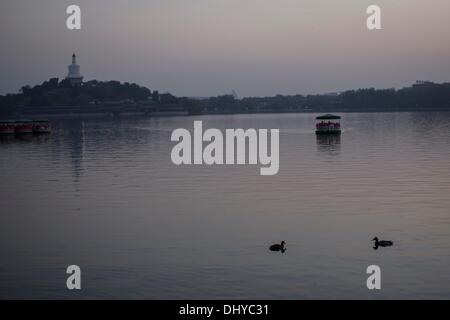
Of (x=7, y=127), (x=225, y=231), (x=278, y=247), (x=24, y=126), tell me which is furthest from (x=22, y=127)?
(x=278, y=247)

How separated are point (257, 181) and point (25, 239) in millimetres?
15346

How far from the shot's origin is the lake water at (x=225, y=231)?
1714cm

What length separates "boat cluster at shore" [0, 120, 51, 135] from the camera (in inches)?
3750

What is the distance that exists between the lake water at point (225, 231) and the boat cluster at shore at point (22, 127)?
179 ft

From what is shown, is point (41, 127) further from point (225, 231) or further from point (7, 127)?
point (225, 231)

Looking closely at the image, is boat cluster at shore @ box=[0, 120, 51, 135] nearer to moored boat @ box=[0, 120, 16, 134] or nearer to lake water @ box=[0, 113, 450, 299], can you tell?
moored boat @ box=[0, 120, 16, 134]

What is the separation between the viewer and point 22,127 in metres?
97.5

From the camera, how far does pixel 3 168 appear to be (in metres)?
45.5

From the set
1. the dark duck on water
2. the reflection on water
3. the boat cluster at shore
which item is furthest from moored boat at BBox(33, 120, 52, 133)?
the dark duck on water

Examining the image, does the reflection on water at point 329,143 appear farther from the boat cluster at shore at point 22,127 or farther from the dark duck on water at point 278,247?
the boat cluster at shore at point 22,127

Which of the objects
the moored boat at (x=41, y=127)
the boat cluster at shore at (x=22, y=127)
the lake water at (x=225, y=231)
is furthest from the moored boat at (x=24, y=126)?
the lake water at (x=225, y=231)
